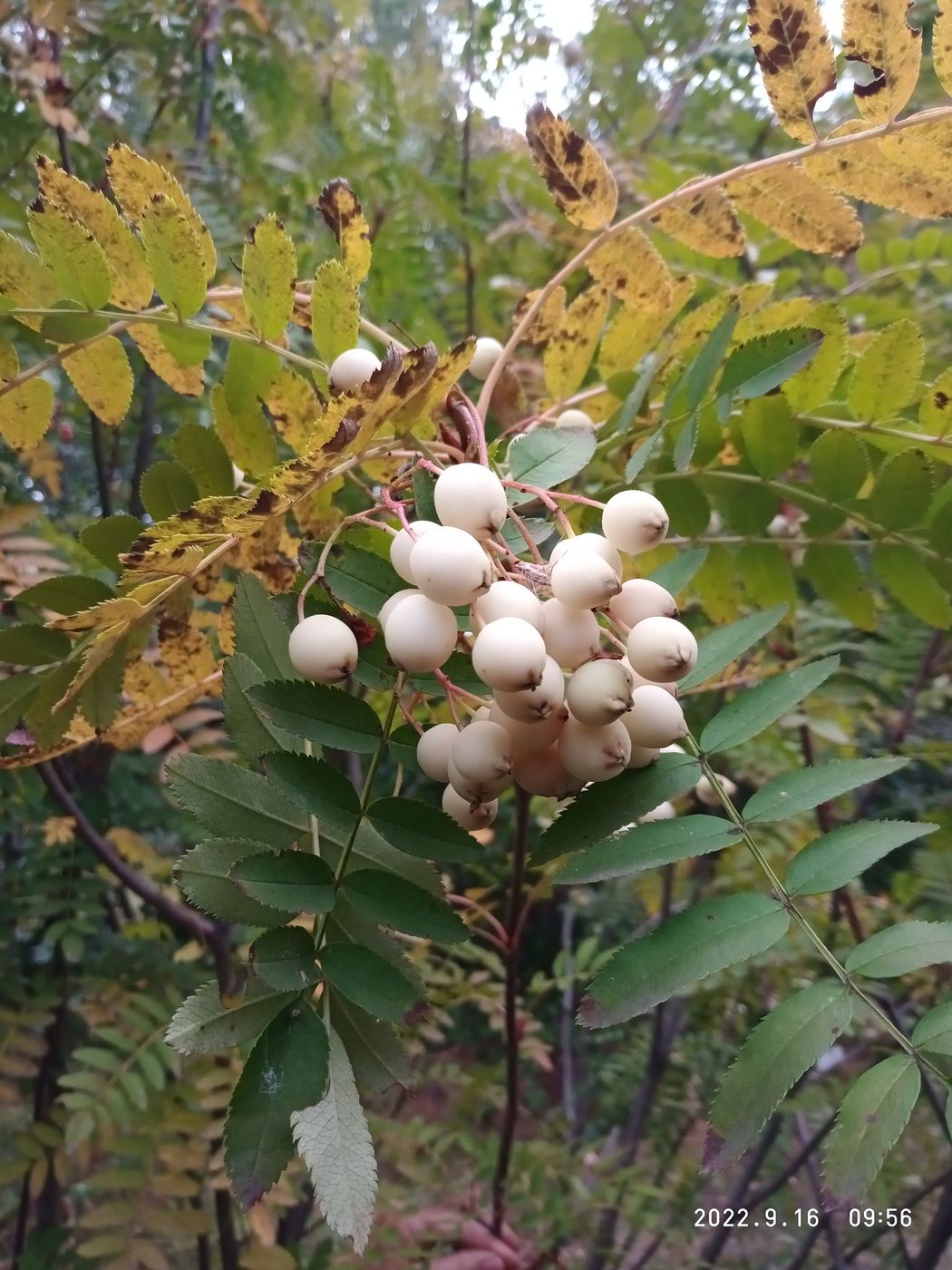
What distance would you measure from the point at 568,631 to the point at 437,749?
88mm

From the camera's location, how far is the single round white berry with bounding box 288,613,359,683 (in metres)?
0.39

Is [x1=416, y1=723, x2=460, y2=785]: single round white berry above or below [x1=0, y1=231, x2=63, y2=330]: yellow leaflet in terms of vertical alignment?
below

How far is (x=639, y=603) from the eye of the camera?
1.28 ft

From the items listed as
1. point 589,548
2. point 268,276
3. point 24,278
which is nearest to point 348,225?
point 268,276

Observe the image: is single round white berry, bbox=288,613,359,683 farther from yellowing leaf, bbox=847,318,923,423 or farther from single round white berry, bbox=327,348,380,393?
yellowing leaf, bbox=847,318,923,423

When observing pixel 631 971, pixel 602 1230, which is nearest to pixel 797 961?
pixel 602 1230

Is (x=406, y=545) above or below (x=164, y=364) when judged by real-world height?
below

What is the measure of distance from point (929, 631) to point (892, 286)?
0.52m

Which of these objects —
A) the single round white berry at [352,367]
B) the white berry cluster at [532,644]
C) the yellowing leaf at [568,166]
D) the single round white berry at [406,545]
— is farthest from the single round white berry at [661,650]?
the yellowing leaf at [568,166]

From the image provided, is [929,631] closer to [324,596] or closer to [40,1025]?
[324,596]

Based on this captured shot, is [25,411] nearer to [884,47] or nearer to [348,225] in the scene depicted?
[348,225]

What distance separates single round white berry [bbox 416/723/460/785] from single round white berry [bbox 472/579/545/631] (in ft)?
0.20

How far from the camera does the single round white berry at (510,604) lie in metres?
0.37

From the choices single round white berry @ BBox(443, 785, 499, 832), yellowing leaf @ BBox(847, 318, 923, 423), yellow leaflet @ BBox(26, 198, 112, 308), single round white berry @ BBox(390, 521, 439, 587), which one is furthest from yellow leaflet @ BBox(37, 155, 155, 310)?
yellowing leaf @ BBox(847, 318, 923, 423)
